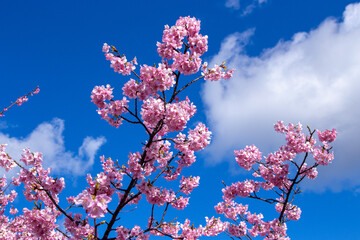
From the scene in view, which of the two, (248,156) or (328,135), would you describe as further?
(248,156)

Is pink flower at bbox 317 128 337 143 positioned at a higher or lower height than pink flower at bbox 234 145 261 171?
higher

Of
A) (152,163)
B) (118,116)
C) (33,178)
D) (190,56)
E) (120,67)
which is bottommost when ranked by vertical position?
(33,178)

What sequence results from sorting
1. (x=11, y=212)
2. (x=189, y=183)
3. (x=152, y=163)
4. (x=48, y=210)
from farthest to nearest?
(x=11, y=212) < (x=189, y=183) < (x=152, y=163) < (x=48, y=210)

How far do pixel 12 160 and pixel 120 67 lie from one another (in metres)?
3.04

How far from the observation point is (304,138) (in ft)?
30.2

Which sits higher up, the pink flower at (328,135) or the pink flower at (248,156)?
the pink flower at (328,135)

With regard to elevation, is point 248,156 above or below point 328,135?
below

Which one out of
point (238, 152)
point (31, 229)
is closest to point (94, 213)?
point (31, 229)

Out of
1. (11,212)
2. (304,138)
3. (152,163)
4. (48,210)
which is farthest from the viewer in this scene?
(11,212)

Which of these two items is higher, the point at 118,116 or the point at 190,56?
the point at 190,56

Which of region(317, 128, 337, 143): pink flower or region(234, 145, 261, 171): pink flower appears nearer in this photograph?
region(317, 128, 337, 143): pink flower

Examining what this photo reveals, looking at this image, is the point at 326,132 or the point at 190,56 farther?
the point at 326,132

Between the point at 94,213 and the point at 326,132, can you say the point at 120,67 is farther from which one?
the point at 326,132

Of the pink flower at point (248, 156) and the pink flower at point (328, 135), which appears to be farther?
the pink flower at point (248, 156)
